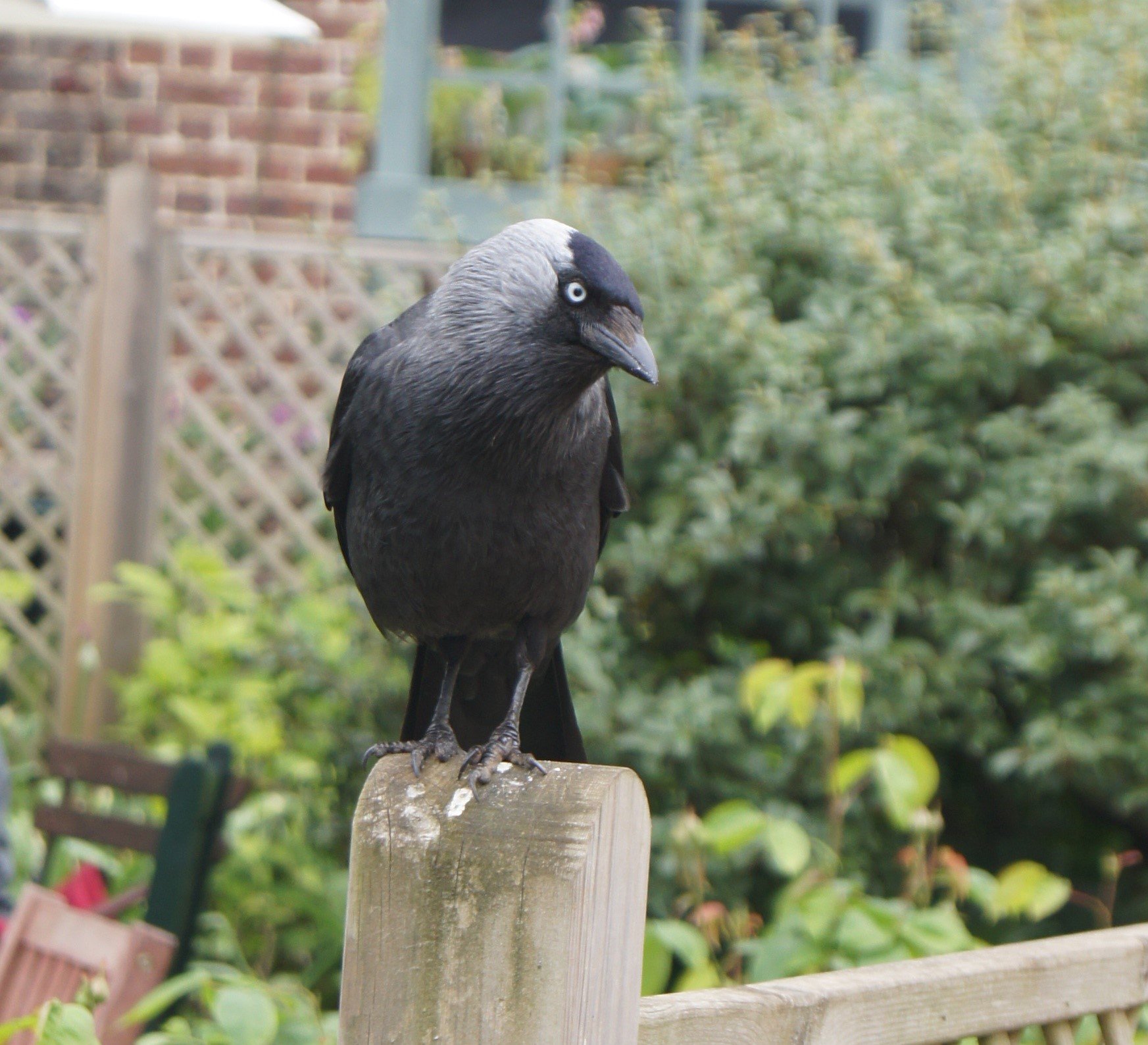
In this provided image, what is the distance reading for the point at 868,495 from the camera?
11.9 feet

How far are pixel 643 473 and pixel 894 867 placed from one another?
1235 mm

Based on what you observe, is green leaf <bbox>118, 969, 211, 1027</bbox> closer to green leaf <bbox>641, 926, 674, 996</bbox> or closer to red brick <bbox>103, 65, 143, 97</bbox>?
green leaf <bbox>641, 926, 674, 996</bbox>

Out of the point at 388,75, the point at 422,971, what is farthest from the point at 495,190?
the point at 422,971

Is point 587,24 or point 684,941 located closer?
point 684,941

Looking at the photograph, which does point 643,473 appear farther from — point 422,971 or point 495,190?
point 422,971

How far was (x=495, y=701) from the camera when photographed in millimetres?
2688

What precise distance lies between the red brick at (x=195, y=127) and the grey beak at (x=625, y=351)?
5729mm

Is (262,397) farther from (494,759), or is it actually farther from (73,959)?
(494,759)

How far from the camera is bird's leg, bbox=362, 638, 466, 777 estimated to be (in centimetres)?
244

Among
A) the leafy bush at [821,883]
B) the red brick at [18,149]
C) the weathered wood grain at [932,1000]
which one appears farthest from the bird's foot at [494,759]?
the red brick at [18,149]

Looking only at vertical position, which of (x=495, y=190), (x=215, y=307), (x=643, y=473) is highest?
(x=495, y=190)

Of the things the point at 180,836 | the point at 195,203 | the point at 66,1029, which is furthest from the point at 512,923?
the point at 195,203

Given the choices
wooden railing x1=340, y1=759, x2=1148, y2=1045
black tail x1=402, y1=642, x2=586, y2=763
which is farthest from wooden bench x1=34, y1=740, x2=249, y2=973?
wooden railing x1=340, y1=759, x2=1148, y2=1045

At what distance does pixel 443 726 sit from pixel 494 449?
61cm
